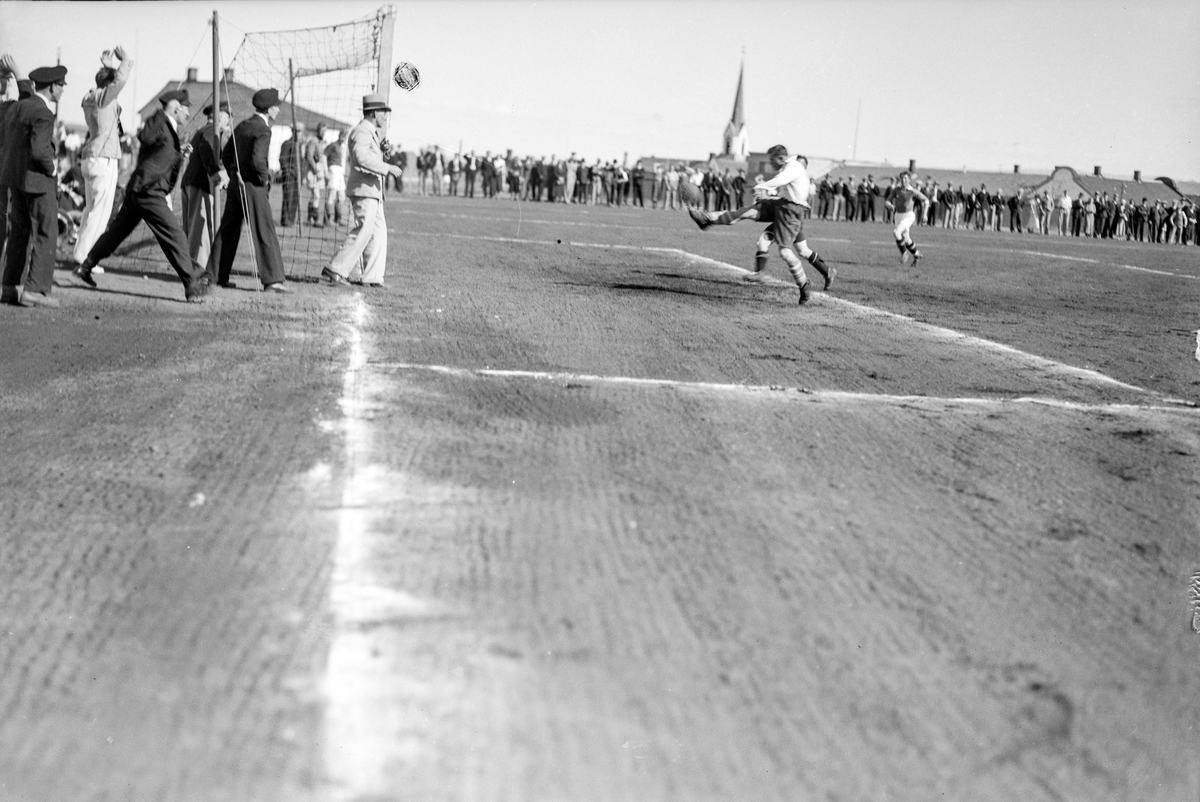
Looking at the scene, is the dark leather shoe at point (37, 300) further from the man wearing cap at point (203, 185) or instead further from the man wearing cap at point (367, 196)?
the man wearing cap at point (367, 196)

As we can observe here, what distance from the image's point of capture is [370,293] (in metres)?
11.9

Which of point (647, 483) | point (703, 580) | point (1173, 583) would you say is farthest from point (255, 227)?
A: point (1173, 583)

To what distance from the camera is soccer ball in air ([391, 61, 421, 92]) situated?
50.4ft

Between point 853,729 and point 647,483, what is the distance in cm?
221

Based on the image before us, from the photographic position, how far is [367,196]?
39.9ft

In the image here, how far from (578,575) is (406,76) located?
12388mm

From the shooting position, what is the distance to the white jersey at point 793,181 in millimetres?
12930

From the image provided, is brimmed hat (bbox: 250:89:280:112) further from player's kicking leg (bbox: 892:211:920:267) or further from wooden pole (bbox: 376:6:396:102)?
player's kicking leg (bbox: 892:211:920:267)

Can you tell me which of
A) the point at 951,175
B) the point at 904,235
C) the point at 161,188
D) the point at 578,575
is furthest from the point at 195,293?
the point at 951,175

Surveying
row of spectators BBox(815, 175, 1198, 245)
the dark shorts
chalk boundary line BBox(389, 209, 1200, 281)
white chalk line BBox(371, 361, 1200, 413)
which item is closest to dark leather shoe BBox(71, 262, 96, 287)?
white chalk line BBox(371, 361, 1200, 413)

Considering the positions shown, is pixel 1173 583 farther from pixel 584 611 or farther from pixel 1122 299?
pixel 1122 299

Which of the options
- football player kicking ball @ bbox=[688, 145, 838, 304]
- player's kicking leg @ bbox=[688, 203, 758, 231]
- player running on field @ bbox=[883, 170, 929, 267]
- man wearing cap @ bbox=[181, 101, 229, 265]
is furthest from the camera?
player running on field @ bbox=[883, 170, 929, 267]

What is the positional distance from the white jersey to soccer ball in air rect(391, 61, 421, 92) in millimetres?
5165

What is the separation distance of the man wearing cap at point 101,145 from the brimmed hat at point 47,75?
1600 mm
